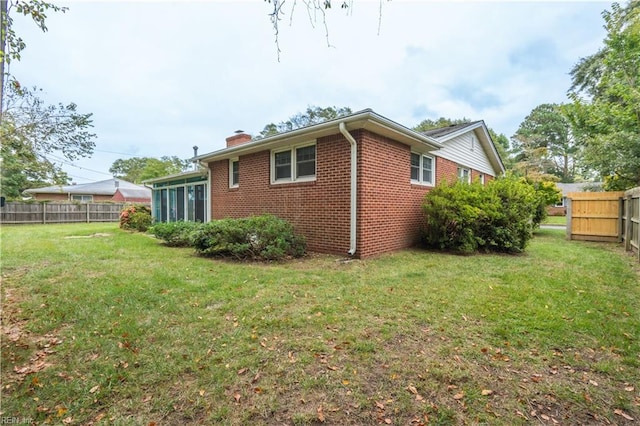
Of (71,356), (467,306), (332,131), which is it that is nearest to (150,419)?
(71,356)

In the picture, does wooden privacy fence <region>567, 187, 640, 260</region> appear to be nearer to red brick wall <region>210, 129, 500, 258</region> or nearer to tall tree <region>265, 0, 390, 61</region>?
red brick wall <region>210, 129, 500, 258</region>

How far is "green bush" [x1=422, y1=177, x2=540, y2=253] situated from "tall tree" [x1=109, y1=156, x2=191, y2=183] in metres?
41.5

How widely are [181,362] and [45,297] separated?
322cm

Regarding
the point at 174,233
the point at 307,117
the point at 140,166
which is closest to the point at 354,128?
the point at 174,233

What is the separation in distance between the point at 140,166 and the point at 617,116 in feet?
215

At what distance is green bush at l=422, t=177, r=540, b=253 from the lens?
298 inches

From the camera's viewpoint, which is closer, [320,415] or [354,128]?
[320,415]

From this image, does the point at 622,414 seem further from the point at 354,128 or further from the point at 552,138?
the point at 552,138

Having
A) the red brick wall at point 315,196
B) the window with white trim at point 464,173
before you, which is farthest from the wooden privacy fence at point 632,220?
the red brick wall at point 315,196

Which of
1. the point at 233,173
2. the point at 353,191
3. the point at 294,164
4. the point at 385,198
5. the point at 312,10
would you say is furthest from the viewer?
the point at 233,173

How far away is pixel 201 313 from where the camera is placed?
3.68 metres

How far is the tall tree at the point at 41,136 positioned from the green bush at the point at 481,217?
8377 millimetres

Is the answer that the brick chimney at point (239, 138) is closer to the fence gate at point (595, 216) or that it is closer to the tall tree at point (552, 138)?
the fence gate at point (595, 216)

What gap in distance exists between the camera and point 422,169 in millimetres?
9430
